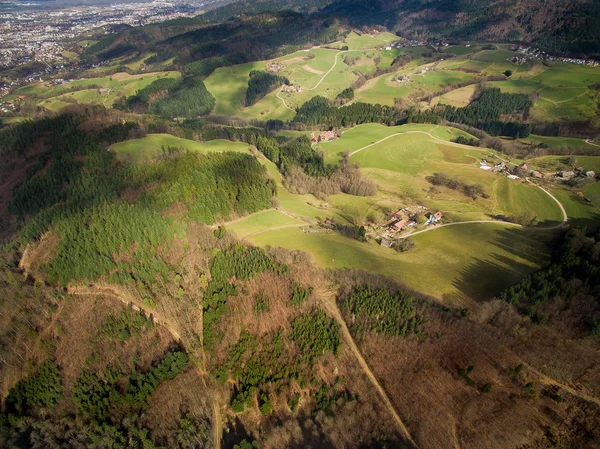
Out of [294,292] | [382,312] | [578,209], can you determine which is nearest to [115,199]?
[294,292]

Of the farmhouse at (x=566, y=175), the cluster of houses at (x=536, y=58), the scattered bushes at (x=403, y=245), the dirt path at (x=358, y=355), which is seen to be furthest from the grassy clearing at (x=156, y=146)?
the cluster of houses at (x=536, y=58)

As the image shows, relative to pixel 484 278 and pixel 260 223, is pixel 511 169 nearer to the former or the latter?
→ pixel 484 278

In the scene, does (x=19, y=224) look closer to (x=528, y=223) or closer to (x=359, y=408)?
(x=359, y=408)

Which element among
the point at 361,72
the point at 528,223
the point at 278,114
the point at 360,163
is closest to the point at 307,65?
the point at 361,72

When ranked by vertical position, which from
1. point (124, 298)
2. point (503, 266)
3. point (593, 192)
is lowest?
point (593, 192)

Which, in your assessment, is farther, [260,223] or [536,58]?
[536,58]

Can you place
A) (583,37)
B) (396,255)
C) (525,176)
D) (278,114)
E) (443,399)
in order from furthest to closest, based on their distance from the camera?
(583,37), (278,114), (525,176), (396,255), (443,399)

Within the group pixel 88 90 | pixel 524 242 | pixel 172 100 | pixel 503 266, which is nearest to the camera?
pixel 503 266
